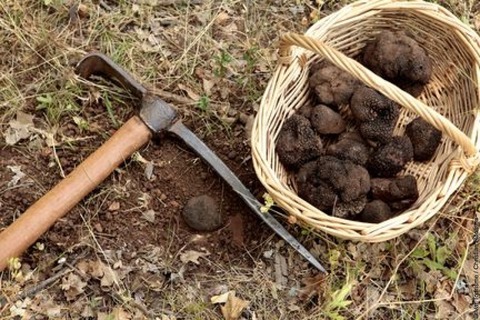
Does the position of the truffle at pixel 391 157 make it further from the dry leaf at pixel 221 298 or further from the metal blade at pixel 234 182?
the dry leaf at pixel 221 298

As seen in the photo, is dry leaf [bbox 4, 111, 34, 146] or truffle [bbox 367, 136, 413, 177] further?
dry leaf [bbox 4, 111, 34, 146]

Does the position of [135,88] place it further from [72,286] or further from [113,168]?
[72,286]

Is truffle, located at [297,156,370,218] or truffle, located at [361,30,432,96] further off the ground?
truffle, located at [361,30,432,96]

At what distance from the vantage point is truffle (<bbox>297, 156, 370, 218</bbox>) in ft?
8.74

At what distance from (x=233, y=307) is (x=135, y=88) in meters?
0.97

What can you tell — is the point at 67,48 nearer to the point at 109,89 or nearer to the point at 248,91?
the point at 109,89

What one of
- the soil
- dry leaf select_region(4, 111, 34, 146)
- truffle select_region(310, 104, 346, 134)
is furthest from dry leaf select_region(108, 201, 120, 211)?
truffle select_region(310, 104, 346, 134)

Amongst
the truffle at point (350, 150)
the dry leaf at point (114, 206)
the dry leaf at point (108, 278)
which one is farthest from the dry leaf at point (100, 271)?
the truffle at point (350, 150)

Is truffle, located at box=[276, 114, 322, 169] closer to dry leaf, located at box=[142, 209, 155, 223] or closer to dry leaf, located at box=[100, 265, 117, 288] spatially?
dry leaf, located at box=[142, 209, 155, 223]

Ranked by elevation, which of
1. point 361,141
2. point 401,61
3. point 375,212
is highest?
point 401,61

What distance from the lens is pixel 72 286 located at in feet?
8.77

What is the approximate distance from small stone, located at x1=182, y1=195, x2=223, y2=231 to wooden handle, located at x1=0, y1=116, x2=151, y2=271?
32cm

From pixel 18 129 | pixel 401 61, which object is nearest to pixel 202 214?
pixel 18 129

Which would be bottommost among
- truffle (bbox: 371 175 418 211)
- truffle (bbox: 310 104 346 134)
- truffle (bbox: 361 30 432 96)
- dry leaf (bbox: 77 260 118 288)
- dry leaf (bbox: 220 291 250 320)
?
dry leaf (bbox: 220 291 250 320)
